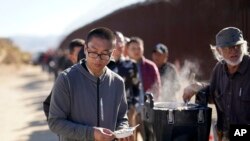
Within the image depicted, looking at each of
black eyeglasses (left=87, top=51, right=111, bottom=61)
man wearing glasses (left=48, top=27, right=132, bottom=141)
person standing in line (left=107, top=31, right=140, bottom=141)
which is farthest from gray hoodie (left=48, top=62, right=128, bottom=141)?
person standing in line (left=107, top=31, right=140, bottom=141)

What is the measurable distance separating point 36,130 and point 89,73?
779 centimetres

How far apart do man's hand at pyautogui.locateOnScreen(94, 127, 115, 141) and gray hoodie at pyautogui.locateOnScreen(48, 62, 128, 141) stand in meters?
0.03

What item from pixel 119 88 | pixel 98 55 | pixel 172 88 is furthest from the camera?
pixel 172 88

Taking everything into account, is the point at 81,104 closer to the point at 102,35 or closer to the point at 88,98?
the point at 88,98

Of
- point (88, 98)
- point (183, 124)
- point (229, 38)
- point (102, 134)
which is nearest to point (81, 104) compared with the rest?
point (88, 98)

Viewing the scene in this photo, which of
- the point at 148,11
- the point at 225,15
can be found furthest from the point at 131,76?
the point at 148,11

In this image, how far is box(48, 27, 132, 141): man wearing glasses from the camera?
10.9 feet

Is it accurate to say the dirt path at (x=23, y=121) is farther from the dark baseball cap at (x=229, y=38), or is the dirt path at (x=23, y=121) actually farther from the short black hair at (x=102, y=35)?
the short black hair at (x=102, y=35)

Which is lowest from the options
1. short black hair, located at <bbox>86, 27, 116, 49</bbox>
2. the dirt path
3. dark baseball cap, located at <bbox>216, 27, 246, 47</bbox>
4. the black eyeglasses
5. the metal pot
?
the dirt path

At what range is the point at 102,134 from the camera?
10.7 feet

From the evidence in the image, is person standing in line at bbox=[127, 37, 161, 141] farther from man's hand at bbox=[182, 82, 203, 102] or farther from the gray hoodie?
the gray hoodie

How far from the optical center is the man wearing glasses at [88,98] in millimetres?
3324

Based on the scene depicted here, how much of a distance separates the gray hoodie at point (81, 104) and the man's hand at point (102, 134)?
0.03m

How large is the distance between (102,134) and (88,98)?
277 millimetres
